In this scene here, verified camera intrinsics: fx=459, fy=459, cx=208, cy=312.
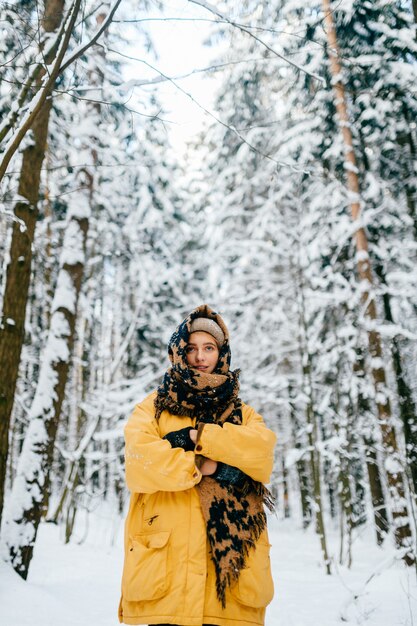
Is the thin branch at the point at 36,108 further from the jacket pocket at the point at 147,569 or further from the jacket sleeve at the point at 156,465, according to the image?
the jacket pocket at the point at 147,569

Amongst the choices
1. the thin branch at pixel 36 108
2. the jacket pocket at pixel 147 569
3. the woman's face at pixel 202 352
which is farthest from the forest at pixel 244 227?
the jacket pocket at pixel 147 569

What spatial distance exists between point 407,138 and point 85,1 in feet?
24.9

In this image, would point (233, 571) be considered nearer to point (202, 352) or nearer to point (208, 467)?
point (208, 467)

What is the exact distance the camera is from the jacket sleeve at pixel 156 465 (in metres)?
2.04

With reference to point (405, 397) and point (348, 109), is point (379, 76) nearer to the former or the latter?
point (348, 109)

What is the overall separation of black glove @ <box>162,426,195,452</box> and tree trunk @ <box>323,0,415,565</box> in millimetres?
5392

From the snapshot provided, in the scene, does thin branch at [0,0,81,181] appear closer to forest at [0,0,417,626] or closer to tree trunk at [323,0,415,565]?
forest at [0,0,417,626]

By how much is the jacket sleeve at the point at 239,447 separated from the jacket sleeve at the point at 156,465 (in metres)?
0.10

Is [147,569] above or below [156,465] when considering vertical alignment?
below

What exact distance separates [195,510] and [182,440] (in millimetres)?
322

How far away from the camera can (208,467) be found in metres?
2.18

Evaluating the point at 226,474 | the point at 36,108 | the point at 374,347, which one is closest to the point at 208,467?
A: the point at 226,474

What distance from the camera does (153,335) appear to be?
16.8 meters

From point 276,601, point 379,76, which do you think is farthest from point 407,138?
point 276,601
